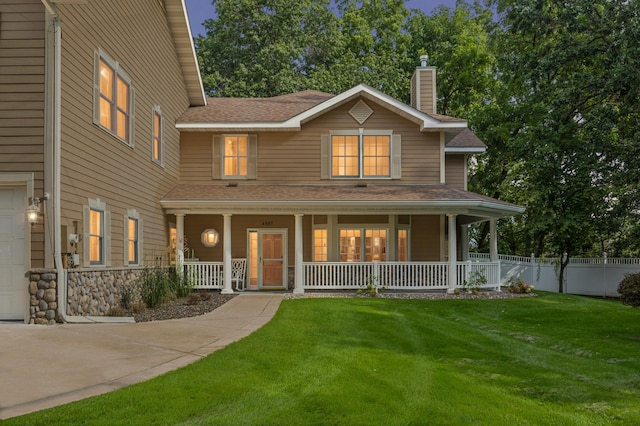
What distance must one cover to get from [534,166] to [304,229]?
1040 centimetres

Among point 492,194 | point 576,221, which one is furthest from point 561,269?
point 492,194

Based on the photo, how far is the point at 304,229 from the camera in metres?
16.8

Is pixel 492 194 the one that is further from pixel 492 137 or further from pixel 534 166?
pixel 534 166

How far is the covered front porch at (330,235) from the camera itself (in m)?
14.7

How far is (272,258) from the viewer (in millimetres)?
16594

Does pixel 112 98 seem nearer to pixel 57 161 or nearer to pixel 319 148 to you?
pixel 57 161

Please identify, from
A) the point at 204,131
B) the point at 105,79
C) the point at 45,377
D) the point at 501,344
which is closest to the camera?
the point at 45,377

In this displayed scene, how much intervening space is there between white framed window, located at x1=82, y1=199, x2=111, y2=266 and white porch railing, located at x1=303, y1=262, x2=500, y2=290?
6136 mm

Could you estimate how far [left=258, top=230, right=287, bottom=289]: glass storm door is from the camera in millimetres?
16422

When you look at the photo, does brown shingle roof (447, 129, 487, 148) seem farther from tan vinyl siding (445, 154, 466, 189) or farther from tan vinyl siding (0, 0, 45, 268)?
tan vinyl siding (0, 0, 45, 268)

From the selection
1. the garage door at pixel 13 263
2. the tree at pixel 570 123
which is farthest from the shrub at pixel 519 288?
the garage door at pixel 13 263

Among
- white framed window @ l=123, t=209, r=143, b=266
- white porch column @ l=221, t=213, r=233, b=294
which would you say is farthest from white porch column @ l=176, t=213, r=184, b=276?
white framed window @ l=123, t=209, r=143, b=266

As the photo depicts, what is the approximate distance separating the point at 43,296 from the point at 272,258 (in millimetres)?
8866

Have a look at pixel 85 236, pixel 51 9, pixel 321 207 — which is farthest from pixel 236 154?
pixel 51 9
